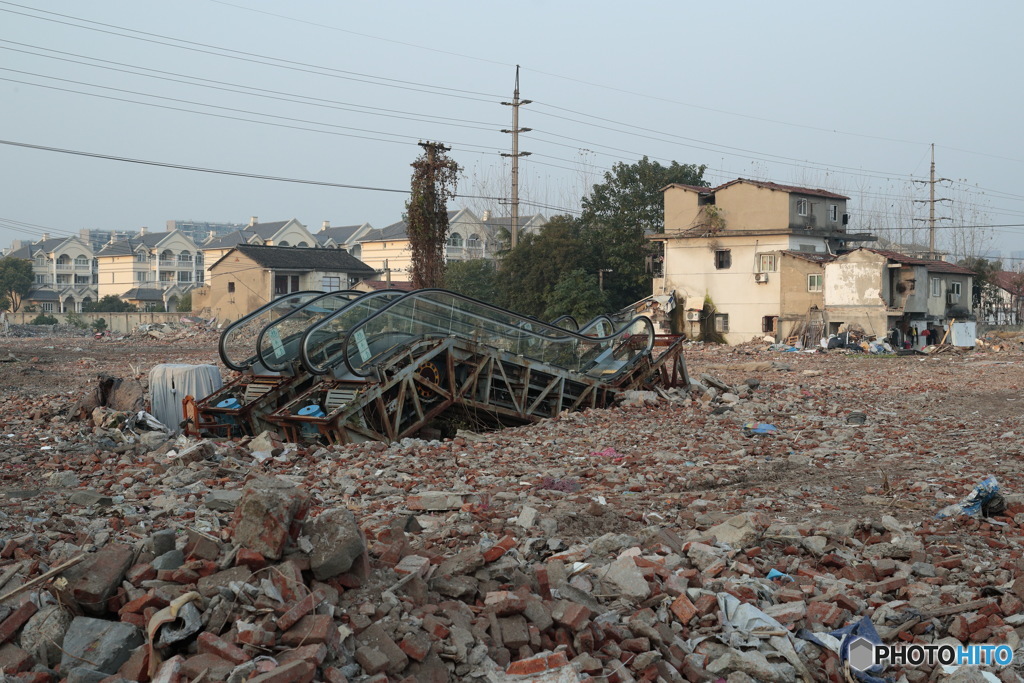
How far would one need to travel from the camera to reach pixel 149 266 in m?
81.6

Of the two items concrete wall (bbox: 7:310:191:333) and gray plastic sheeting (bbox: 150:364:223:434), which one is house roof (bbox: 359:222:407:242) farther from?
gray plastic sheeting (bbox: 150:364:223:434)

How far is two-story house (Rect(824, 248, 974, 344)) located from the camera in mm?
39000

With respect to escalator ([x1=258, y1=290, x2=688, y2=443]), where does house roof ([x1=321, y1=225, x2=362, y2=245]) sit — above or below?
above

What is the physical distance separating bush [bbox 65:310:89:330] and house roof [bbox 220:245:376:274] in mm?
10527

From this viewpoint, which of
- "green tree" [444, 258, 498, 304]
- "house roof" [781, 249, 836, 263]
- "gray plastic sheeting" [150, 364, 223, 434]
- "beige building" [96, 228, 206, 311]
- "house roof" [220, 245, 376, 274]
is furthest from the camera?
"beige building" [96, 228, 206, 311]

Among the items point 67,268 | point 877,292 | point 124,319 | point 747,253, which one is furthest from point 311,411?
point 67,268

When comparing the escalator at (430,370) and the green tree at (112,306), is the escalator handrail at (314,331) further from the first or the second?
the green tree at (112,306)

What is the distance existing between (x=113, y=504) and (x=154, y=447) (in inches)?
185

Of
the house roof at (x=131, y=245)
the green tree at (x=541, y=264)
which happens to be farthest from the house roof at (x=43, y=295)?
the green tree at (x=541, y=264)

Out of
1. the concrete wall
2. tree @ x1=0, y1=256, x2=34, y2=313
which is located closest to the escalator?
the concrete wall

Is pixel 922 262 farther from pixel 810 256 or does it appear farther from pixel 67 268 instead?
pixel 67 268

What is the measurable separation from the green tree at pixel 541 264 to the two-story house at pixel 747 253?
13.3 feet

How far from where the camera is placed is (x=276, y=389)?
1332 cm

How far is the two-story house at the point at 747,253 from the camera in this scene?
41750 mm
